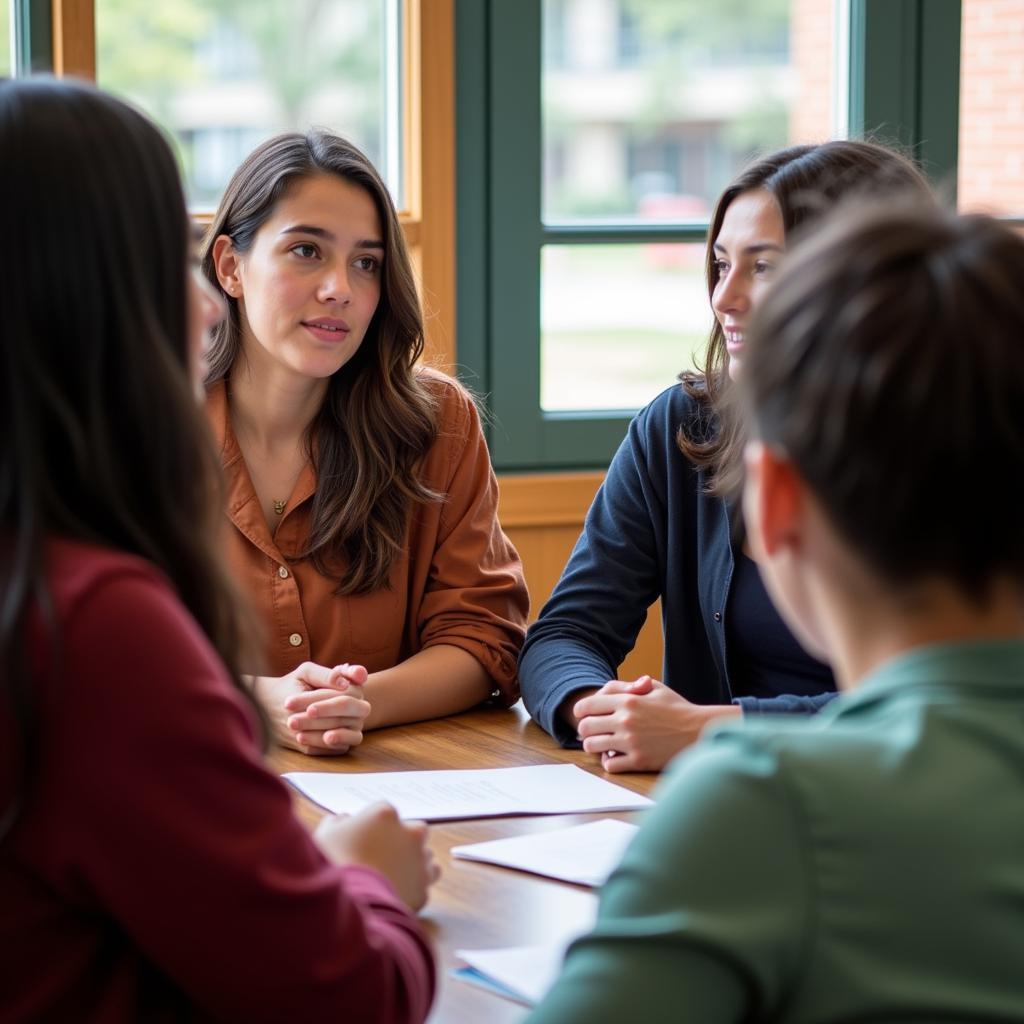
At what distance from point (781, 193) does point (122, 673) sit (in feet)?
4.70

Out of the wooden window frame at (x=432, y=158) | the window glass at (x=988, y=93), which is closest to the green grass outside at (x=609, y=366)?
the wooden window frame at (x=432, y=158)

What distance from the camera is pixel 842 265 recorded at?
82 centimetres

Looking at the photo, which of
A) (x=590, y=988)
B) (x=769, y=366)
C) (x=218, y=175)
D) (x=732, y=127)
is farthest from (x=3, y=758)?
(x=732, y=127)

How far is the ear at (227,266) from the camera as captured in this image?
234 centimetres

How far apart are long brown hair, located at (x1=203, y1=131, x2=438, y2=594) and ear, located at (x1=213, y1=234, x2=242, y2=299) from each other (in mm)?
10

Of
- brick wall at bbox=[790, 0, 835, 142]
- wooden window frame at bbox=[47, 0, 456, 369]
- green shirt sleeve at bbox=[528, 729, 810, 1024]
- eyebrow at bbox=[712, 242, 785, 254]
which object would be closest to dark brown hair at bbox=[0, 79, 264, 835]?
green shirt sleeve at bbox=[528, 729, 810, 1024]

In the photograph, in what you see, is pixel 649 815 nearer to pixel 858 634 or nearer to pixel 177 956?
pixel 858 634

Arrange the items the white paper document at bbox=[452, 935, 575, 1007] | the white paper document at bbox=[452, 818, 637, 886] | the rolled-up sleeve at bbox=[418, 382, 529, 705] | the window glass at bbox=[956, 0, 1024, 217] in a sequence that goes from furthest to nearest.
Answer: the window glass at bbox=[956, 0, 1024, 217], the rolled-up sleeve at bbox=[418, 382, 529, 705], the white paper document at bbox=[452, 818, 637, 886], the white paper document at bbox=[452, 935, 575, 1007]

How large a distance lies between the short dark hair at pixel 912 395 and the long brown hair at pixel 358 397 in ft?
4.51

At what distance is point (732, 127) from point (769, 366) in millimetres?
3070

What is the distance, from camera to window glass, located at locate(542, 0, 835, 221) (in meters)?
3.57

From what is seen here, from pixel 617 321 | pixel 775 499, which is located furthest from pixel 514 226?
pixel 775 499

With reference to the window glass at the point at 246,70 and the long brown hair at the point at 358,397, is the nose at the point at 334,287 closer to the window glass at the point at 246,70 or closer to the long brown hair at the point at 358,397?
the long brown hair at the point at 358,397

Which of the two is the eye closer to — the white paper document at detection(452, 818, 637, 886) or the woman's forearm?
the woman's forearm
